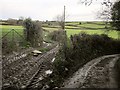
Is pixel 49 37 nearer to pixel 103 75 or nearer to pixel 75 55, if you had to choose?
pixel 75 55

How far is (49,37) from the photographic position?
5506cm

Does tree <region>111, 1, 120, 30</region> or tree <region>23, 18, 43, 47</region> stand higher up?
tree <region>111, 1, 120, 30</region>

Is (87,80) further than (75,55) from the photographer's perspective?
No

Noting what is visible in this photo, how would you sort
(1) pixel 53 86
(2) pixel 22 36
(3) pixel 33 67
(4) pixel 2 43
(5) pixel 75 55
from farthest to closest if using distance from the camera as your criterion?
(2) pixel 22 36 → (4) pixel 2 43 → (5) pixel 75 55 → (3) pixel 33 67 → (1) pixel 53 86

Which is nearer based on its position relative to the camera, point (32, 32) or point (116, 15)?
point (116, 15)

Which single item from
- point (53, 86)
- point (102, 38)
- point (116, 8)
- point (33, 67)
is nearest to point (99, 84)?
point (53, 86)

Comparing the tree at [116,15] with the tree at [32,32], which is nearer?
the tree at [116,15]

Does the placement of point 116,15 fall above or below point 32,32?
above

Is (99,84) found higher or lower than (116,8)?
lower

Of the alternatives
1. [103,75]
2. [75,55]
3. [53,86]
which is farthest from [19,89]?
[75,55]

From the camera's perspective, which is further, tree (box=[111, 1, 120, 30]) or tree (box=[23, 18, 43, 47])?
tree (box=[23, 18, 43, 47])

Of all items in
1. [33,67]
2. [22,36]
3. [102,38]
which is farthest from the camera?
[22,36]

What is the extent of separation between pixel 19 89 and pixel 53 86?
210cm

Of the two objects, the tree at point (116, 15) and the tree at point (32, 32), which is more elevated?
the tree at point (116, 15)
